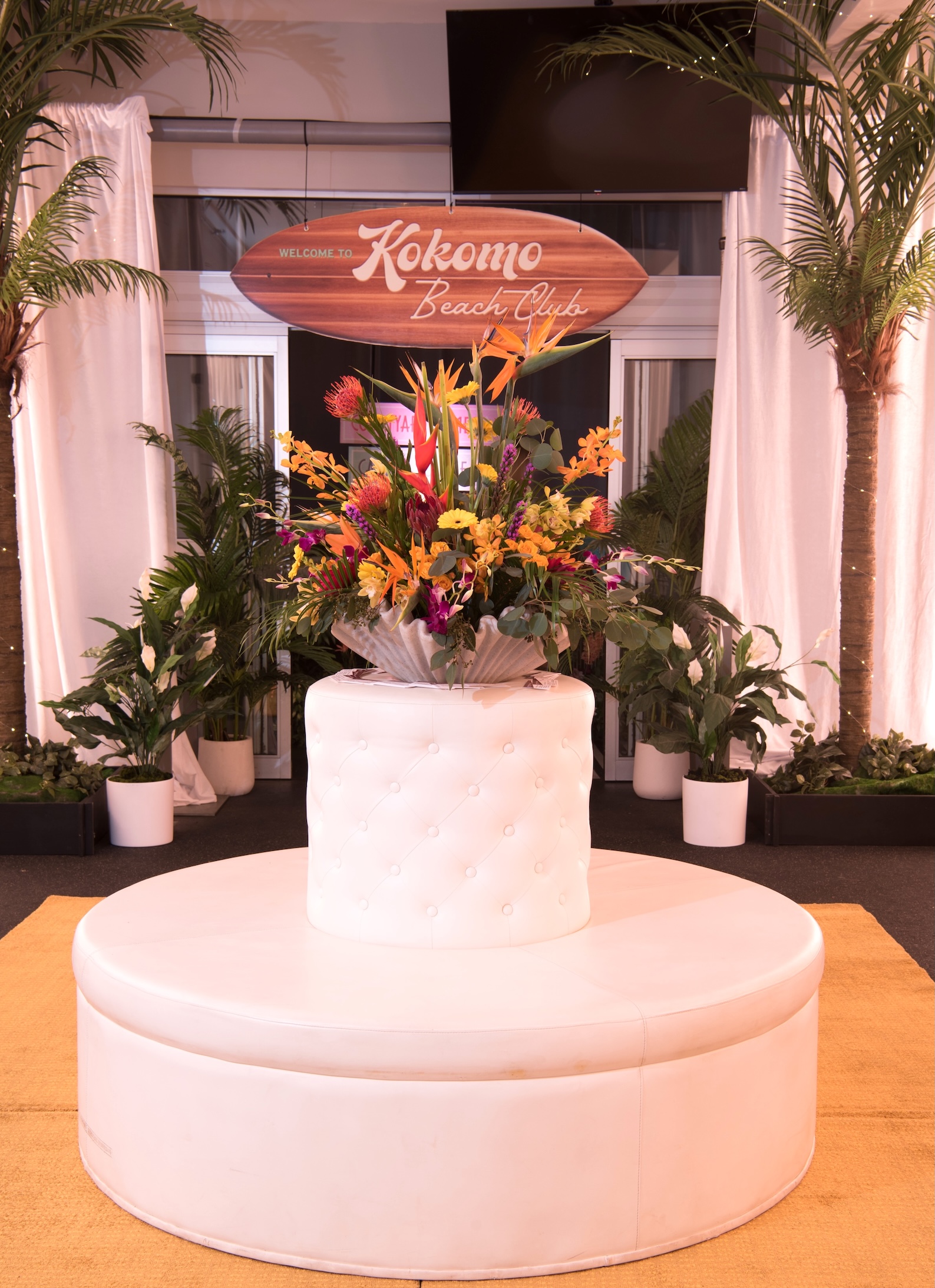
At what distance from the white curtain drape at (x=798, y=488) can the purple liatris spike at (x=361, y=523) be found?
400cm

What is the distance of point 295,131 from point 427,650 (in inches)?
191

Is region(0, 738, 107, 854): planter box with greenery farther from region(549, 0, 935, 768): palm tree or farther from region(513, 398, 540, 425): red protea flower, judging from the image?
region(549, 0, 935, 768): palm tree

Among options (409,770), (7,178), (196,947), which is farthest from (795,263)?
(196,947)

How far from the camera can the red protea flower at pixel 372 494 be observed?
2.25m

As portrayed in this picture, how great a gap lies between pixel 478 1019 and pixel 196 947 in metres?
0.66

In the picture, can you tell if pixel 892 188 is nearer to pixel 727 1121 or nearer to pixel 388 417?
pixel 388 417

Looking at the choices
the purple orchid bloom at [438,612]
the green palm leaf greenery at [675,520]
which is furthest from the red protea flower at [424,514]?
the green palm leaf greenery at [675,520]

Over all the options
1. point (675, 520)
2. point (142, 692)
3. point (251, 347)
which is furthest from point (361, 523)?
point (251, 347)

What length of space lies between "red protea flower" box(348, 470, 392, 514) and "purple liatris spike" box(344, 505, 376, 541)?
0.02m

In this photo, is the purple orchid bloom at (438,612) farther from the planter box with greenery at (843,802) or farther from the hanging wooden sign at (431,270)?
the hanging wooden sign at (431,270)

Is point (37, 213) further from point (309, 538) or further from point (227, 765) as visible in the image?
point (309, 538)

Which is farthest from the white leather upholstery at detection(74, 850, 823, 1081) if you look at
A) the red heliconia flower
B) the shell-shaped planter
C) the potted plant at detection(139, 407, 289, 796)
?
the potted plant at detection(139, 407, 289, 796)

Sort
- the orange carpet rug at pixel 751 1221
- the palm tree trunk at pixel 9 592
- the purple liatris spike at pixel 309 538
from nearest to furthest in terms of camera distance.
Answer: the orange carpet rug at pixel 751 1221, the purple liatris spike at pixel 309 538, the palm tree trunk at pixel 9 592

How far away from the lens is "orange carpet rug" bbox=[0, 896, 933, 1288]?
201cm
